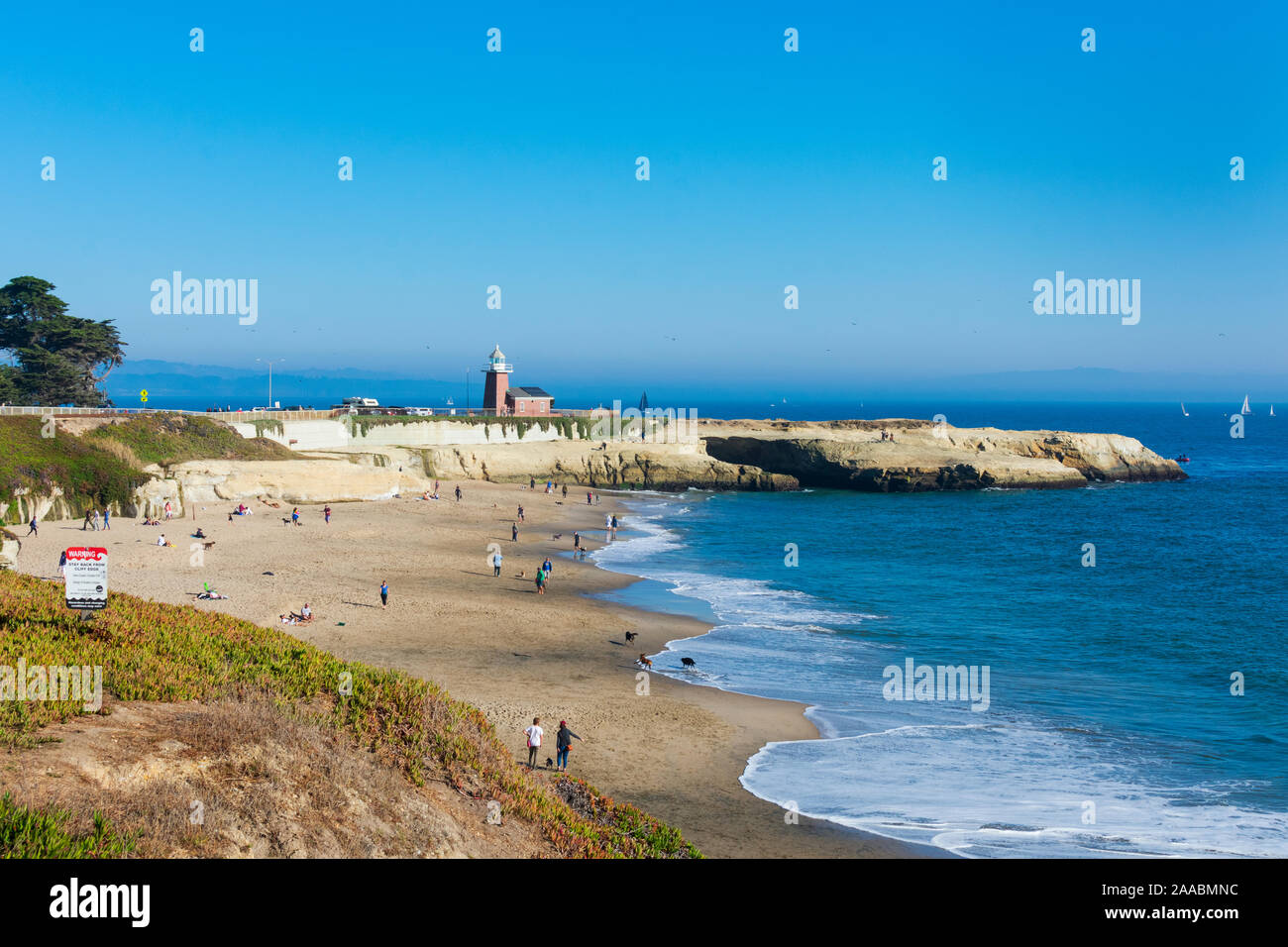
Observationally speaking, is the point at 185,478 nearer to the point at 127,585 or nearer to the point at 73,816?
the point at 127,585

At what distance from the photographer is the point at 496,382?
95875 millimetres

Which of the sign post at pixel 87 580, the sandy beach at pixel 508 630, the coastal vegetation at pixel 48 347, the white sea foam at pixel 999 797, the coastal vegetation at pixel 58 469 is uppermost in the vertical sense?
the coastal vegetation at pixel 48 347

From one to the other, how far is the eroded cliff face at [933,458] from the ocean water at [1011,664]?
19167mm

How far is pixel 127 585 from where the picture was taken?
1133 inches

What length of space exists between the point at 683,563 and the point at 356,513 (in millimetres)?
19522

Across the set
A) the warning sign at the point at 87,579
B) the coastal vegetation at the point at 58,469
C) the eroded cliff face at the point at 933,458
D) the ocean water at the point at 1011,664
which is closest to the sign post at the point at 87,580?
the warning sign at the point at 87,579

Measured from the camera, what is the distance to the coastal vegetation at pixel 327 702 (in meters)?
11.8

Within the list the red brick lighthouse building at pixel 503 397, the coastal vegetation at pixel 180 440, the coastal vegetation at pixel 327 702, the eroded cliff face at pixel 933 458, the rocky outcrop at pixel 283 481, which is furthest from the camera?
the red brick lighthouse building at pixel 503 397

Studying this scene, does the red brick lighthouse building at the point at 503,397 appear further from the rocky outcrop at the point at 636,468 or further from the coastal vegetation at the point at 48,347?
the coastal vegetation at the point at 48,347

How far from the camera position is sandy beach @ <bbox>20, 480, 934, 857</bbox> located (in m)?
17.2

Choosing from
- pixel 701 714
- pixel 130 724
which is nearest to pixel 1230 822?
pixel 701 714

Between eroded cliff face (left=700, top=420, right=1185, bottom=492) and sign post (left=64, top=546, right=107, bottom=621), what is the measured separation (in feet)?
235

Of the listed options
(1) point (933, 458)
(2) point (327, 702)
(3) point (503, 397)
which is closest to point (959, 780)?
(2) point (327, 702)
